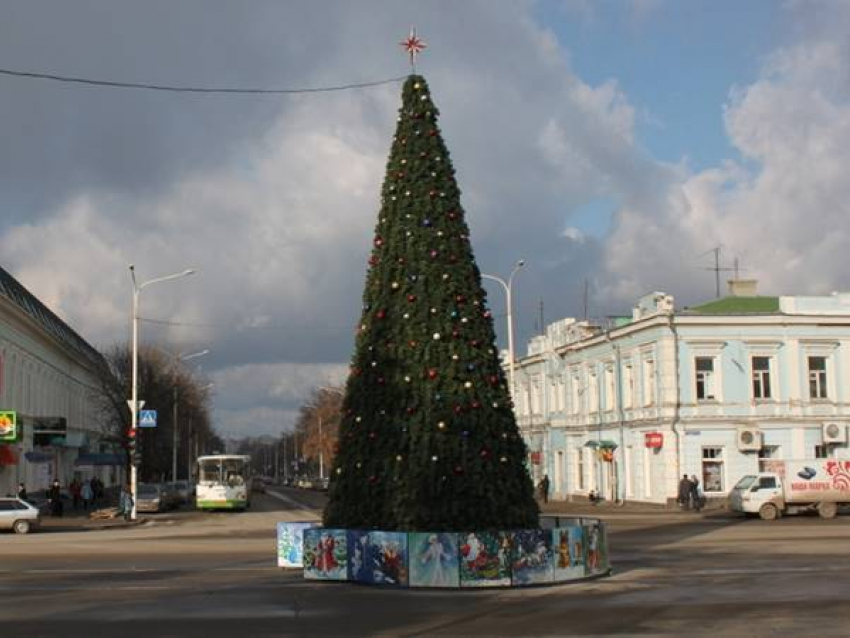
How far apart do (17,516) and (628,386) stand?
30.0 m

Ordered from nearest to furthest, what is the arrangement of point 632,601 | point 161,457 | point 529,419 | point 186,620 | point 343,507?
1. point 186,620
2. point 632,601
3. point 343,507
4. point 529,419
5. point 161,457

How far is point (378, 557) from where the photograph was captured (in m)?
18.3

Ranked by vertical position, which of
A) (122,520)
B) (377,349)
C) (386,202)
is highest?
(386,202)

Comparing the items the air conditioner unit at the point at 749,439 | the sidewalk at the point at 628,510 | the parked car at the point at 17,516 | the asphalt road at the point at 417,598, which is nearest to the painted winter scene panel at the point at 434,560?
the asphalt road at the point at 417,598

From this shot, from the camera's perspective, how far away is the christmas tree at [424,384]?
1838 centimetres

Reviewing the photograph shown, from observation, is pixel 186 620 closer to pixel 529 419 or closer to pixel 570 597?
pixel 570 597

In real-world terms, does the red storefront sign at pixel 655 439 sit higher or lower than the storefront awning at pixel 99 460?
higher

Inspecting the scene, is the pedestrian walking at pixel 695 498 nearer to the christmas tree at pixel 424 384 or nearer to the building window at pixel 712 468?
the building window at pixel 712 468

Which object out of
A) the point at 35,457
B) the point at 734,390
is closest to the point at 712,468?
the point at 734,390

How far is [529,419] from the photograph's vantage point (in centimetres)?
7288

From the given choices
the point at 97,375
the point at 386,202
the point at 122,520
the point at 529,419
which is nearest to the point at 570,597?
the point at 386,202

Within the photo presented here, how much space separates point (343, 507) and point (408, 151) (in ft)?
21.5

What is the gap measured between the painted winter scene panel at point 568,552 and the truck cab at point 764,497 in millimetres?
25251

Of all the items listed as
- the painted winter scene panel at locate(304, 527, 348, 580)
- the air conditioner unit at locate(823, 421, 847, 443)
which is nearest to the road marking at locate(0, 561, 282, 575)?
the painted winter scene panel at locate(304, 527, 348, 580)
